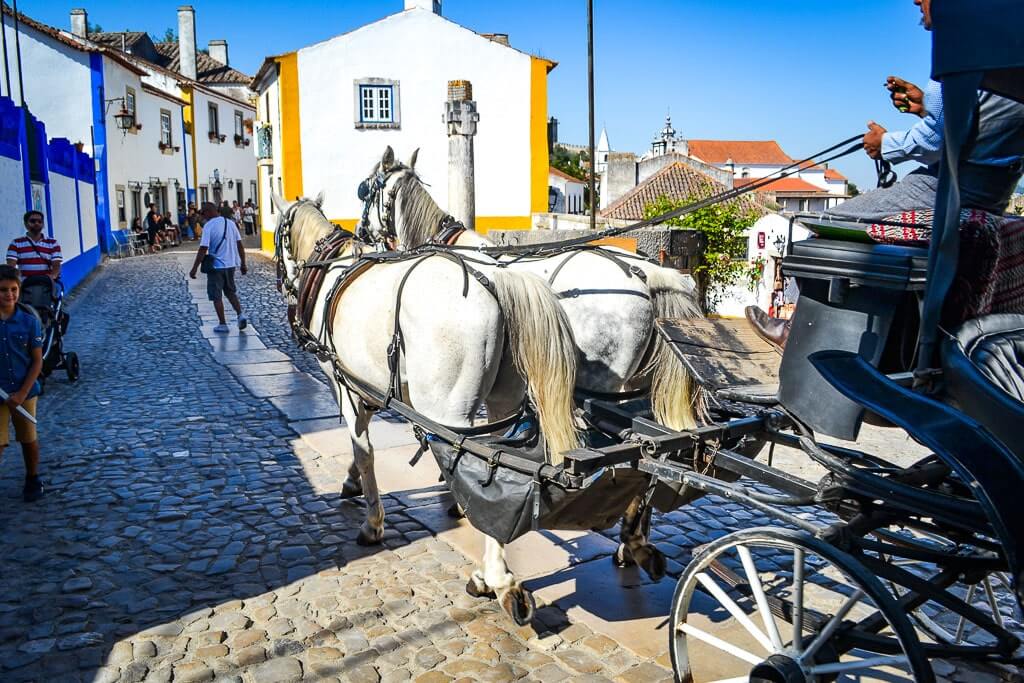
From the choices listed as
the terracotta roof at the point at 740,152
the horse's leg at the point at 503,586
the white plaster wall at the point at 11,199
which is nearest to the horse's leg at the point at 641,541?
the horse's leg at the point at 503,586

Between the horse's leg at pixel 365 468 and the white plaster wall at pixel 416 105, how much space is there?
745 inches

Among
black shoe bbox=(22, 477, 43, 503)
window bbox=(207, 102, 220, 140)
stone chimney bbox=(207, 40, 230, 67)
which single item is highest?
stone chimney bbox=(207, 40, 230, 67)

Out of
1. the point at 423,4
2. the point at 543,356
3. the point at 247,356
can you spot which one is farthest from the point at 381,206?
the point at 423,4

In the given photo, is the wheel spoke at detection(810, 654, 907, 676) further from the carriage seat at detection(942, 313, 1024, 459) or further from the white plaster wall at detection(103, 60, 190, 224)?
the white plaster wall at detection(103, 60, 190, 224)

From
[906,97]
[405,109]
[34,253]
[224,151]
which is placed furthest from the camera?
[224,151]

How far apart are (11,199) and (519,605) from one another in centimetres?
1130

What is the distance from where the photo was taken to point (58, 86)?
25906 millimetres

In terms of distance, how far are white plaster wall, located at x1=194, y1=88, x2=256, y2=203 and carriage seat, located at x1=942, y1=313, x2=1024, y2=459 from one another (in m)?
38.9

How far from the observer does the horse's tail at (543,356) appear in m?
3.73

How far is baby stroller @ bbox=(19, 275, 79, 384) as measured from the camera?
25.4 ft

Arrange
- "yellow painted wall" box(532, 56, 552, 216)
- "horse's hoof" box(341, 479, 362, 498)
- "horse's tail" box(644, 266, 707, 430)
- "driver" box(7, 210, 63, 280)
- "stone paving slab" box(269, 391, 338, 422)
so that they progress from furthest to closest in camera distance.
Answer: "yellow painted wall" box(532, 56, 552, 216) < "driver" box(7, 210, 63, 280) < "stone paving slab" box(269, 391, 338, 422) < "horse's hoof" box(341, 479, 362, 498) < "horse's tail" box(644, 266, 707, 430)

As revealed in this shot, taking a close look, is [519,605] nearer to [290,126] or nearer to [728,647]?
[728,647]

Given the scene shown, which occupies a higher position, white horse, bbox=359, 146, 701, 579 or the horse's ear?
the horse's ear

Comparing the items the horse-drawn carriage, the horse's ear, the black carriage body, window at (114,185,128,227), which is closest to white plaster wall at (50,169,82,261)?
window at (114,185,128,227)
